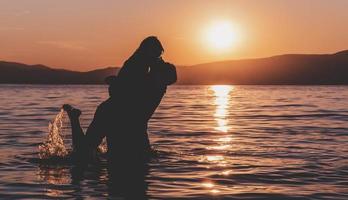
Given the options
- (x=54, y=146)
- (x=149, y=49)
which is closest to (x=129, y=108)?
(x=149, y=49)

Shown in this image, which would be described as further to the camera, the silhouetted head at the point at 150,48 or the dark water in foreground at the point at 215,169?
the silhouetted head at the point at 150,48

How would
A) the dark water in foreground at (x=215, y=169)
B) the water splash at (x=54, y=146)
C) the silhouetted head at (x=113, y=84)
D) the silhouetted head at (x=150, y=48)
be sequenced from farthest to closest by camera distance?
the water splash at (x=54, y=146) → the silhouetted head at (x=150, y=48) → the silhouetted head at (x=113, y=84) → the dark water in foreground at (x=215, y=169)

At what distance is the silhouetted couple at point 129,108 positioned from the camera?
44.0 feet

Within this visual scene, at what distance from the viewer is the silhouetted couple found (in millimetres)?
13422

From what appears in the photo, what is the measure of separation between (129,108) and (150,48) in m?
1.56

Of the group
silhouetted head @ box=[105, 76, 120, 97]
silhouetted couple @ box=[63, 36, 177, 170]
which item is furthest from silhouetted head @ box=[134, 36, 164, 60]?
silhouetted head @ box=[105, 76, 120, 97]

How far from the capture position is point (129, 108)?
13.9 metres

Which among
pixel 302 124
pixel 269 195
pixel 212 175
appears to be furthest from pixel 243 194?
pixel 302 124

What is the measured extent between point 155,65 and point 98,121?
188 cm

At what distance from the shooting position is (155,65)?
13516mm

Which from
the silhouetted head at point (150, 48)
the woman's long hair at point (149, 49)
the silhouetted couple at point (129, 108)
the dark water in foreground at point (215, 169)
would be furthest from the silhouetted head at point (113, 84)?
the dark water in foreground at point (215, 169)

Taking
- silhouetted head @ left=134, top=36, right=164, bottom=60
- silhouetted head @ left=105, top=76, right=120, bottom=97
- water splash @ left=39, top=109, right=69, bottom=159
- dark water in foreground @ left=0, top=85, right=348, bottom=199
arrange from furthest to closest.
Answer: water splash @ left=39, top=109, right=69, bottom=159 → silhouetted head @ left=134, top=36, right=164, bottom=60 → silhouetted head @ left=105, top=76, right=120, bottom=97 → dark water in foreground @ left=0, top=85, right=348, bottom=199

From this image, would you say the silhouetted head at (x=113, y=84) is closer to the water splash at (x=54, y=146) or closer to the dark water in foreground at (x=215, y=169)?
the dark water in foreground at (x=215, y=169)

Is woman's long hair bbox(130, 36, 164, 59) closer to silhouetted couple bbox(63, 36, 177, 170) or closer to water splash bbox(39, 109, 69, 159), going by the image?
silhouetted couple bbox(63, 36, 177, 170)
